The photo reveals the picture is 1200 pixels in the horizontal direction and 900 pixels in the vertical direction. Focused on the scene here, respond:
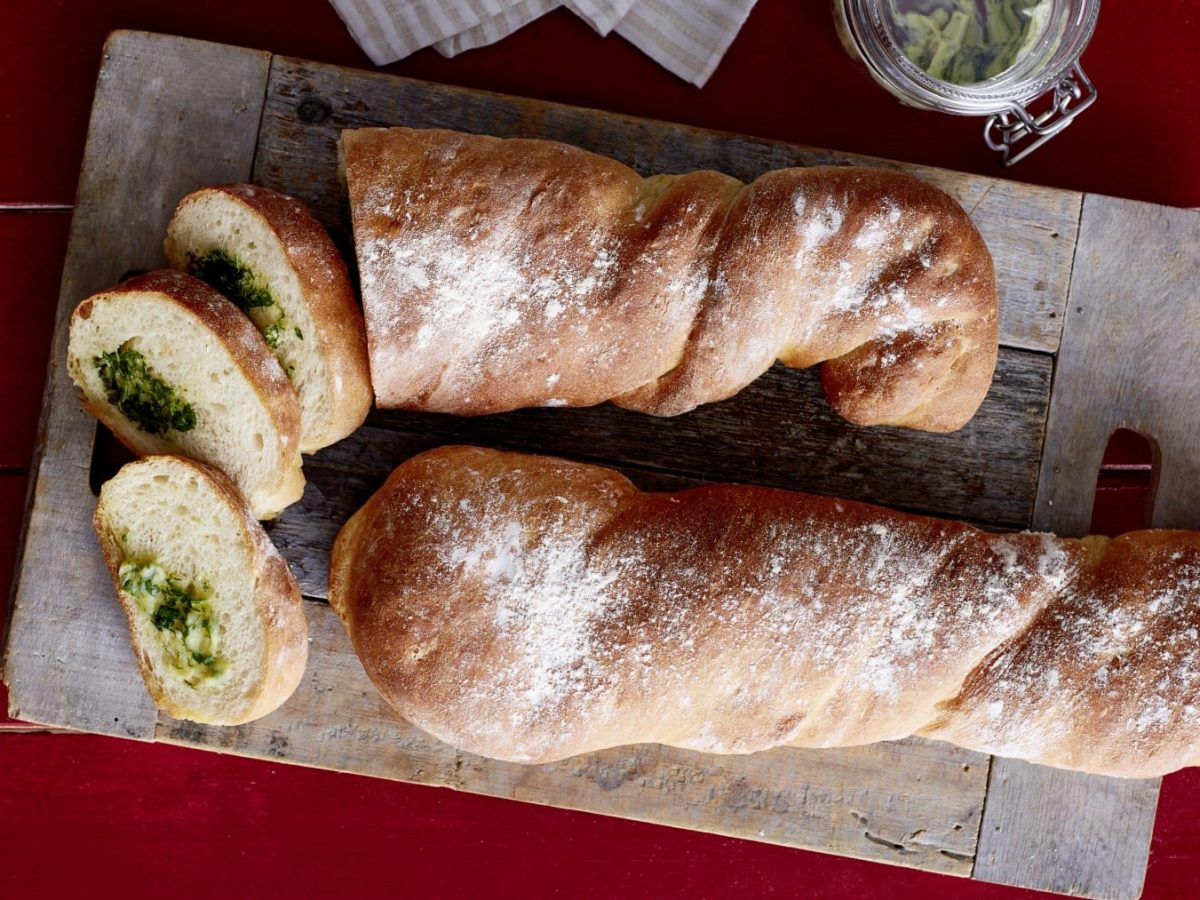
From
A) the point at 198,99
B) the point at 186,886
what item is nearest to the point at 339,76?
the point at 198,99

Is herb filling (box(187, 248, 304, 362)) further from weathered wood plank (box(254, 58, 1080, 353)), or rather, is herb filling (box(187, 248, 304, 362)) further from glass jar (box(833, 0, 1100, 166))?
glass jar (box(833, 0, 1100, 166))

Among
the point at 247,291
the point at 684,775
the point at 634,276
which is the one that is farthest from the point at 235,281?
the point at 684,775

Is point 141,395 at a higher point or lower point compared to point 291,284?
lower

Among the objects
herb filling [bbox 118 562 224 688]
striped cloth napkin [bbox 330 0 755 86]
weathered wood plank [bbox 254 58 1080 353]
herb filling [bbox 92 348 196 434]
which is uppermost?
striped cloth napkin [bbox 330 0 755 86]

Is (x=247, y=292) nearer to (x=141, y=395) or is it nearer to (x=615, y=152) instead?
(x=141, y=395)

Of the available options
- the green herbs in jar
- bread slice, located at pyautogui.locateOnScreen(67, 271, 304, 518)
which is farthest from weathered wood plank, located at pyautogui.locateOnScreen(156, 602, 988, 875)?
the green herbs in jar

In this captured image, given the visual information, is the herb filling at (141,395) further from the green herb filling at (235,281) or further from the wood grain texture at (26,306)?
the wood grain texture at (26,306)

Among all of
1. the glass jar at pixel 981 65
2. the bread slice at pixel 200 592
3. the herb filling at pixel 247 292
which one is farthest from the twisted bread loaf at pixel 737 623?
the glass jar at pixel 981 65
